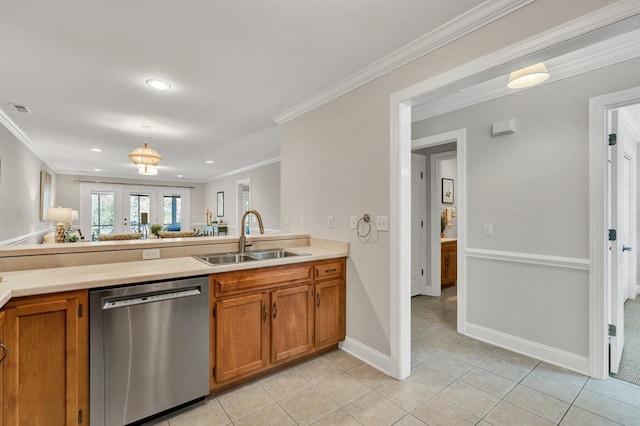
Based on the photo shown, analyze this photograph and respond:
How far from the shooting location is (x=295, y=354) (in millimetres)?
2324

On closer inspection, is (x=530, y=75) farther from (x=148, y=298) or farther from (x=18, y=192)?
(x=18, y=192)

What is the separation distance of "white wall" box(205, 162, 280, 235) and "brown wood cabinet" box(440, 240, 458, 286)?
11.4 ft

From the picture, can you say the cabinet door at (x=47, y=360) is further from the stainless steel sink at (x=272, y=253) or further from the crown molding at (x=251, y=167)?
the crown molding at (x=251, y=167)

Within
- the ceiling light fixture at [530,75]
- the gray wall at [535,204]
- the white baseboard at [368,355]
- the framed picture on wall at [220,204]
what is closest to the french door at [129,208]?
the framed picture on wall at [220,204]

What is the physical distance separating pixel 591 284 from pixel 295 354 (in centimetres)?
230

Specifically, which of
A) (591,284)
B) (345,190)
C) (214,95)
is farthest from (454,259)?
(214,95)

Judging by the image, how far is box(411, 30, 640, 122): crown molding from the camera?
2041mm

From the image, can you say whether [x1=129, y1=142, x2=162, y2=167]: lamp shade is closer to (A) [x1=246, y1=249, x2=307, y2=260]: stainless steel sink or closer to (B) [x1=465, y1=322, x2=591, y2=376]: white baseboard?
(A) [x1=246, y1=249, x2=307, y2=260]: stainless steel sink

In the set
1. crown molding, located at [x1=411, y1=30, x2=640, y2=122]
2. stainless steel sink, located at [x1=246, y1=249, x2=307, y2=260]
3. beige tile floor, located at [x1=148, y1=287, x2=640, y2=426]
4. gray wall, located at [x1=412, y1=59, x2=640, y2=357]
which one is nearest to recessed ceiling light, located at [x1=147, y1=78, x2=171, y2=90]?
stainless steel sink, located at [x1=246, y1=249, x2=307, y2=260]

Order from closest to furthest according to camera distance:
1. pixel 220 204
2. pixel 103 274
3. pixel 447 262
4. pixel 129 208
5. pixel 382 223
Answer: pixel 103 274 < pixel 382 223 < pixel 447 262 < pixel 129 208 < pixel 220 204

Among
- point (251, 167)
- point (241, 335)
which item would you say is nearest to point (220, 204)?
point (251, 167)

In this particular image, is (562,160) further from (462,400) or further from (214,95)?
(214,95)

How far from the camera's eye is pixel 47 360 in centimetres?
142

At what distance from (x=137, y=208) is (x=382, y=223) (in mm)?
9489
